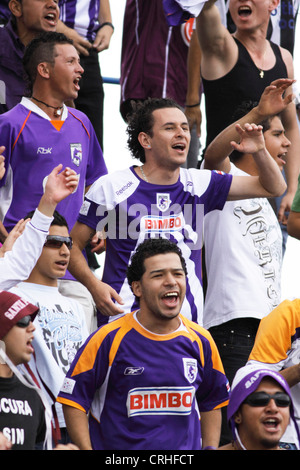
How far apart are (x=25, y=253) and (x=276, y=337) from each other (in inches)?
60.1

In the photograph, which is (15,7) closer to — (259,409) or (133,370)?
(133,370)

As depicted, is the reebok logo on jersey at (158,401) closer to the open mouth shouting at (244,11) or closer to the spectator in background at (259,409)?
the spectator in background at (259,409)

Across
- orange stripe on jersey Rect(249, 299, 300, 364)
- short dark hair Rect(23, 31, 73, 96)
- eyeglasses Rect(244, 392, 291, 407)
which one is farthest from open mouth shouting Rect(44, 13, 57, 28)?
eyeglasses Rect(244, 392, 291, 407)

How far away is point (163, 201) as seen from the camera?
675cm

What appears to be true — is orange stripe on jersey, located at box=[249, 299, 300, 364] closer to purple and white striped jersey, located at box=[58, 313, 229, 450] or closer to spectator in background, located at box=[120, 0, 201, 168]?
purple and white striped jersey, located at box=[58, 313, 229, 450]

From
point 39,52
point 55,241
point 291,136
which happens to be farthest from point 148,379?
point 291,136

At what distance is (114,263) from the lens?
6.73m

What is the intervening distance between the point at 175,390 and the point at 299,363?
2.46ft

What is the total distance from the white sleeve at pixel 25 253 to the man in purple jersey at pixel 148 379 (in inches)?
23.3

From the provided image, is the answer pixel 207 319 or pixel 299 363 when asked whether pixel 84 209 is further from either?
pixel 299 363

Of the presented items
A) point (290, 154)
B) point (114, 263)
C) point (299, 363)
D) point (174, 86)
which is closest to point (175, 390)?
point (299, 363)

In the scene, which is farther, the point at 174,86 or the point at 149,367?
the point at 174,86

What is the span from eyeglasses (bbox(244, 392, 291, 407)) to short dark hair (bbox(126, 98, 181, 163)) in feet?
7.32

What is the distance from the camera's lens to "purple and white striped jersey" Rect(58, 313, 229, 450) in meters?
5.68
